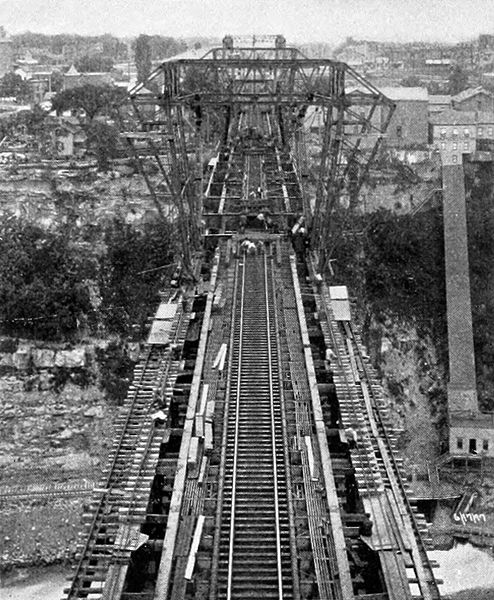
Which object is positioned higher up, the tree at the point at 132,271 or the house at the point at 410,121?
the house at the point at 410,121

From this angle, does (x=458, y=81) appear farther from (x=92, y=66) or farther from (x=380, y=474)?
(x=380, y=474)

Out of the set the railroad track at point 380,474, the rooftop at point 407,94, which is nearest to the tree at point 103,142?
the rooftop at point 407,94

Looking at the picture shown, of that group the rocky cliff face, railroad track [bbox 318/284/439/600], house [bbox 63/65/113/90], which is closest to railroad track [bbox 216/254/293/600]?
railroad track [bbox 318/284/439/600]

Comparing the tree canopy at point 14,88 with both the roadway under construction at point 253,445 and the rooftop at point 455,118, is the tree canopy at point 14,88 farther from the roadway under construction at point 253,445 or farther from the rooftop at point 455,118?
the roadway under construction at point 253,445

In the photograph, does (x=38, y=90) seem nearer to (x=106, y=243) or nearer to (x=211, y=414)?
(x=106, y=243)

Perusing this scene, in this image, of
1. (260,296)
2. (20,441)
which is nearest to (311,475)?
(260,296)

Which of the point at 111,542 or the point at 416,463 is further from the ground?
the point at 111,542
